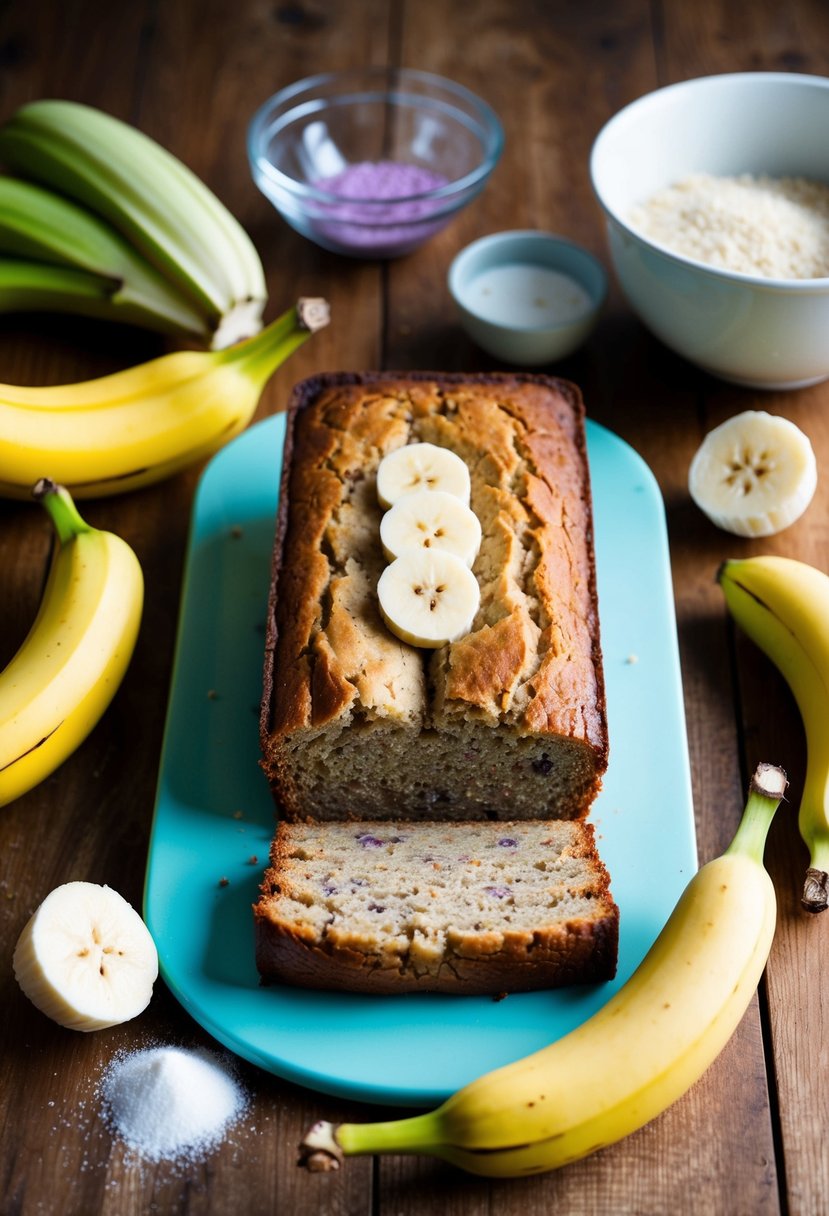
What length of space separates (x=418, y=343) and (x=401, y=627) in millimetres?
1397

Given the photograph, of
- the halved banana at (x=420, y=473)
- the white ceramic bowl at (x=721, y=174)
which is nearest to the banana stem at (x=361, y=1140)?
the halved banana at (x=420, y=473)

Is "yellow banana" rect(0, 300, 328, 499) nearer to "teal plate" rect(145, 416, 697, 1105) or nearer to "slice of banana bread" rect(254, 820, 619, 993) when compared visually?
"teal plate" rect(145, 416, 697, 1105)

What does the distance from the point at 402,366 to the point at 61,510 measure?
3.87ft

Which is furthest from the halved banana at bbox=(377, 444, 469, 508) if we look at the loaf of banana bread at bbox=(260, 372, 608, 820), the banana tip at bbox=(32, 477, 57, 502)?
the banana tip at bbox=(32, 477, 57, 502)

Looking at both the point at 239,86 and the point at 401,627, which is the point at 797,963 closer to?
the point at 401,627

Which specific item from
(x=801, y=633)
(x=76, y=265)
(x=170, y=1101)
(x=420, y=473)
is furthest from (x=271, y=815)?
(x=76, y=265)

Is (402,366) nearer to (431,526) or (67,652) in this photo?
(431,526)

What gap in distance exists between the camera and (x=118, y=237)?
3.51 meters

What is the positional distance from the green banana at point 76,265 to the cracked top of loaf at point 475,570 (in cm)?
67

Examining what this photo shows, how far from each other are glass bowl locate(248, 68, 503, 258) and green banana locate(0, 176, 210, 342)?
455mm

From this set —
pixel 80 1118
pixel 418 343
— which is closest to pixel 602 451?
pixel 418 343

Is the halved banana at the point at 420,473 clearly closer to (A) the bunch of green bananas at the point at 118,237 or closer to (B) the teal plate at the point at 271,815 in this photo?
(B) the teal plate at the point at 271,815

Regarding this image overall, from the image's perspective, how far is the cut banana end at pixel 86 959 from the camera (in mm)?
2229

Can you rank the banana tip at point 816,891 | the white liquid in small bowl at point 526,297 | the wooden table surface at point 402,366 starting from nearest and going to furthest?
the wooden table surface at point 402,366 → the banana tip at point 816,891 → the white liquid in small bowl at point 526,297
